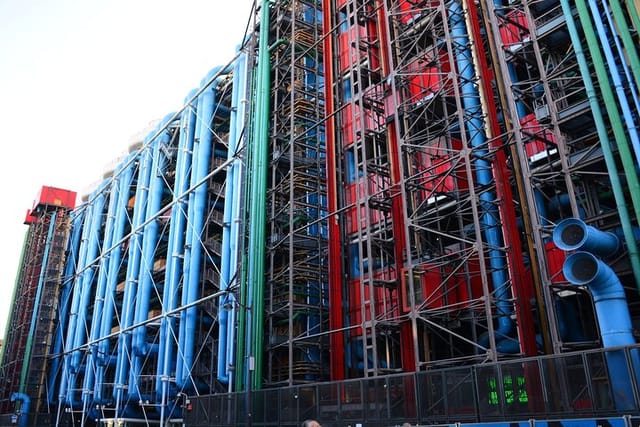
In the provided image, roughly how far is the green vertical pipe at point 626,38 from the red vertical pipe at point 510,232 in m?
4.37

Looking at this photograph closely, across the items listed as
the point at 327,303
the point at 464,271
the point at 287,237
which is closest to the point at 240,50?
the point at 287,237

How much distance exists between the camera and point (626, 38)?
15703 mm

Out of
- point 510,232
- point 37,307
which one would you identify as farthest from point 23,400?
point 510,232

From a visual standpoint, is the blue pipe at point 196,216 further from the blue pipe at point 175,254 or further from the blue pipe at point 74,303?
the blue pipe at point 74,303

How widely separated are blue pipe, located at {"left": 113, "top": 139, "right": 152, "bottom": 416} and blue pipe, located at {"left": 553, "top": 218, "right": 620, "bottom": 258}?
30.1 m

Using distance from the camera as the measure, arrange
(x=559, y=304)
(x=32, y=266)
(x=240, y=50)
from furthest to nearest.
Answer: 1. (x=32, y=266)
2. (x=240, y=50)
3. (x=559, y=304)

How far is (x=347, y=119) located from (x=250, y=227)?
268 inches

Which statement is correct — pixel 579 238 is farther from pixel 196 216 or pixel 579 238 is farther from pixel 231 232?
pixel 196 216

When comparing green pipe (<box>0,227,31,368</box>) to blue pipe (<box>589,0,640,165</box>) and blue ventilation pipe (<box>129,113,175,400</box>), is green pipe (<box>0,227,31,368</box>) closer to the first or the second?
blue ventilation pipe (<box>129,113,175,400</box>)

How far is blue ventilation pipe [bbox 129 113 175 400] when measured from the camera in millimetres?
36094

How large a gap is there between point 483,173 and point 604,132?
503 centimetres

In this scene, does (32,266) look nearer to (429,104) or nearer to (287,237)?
(287,237)

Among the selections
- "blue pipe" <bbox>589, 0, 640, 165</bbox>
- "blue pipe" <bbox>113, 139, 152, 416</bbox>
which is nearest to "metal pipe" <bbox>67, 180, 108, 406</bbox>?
"blue pipe" <bbox>113, 139, 152, 416</bbox>

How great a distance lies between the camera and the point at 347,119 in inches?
1083
